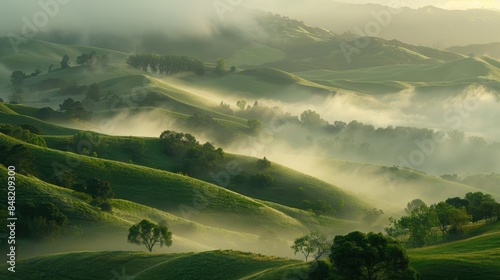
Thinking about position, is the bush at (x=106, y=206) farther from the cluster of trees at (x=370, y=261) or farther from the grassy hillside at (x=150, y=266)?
the cluster of trees at (x=370, y=261)

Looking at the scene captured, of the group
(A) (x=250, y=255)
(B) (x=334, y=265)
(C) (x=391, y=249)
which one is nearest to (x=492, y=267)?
(C) (x=391, y=249)

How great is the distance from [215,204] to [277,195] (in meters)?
38.0

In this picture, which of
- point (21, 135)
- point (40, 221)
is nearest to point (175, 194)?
point (40, 221)

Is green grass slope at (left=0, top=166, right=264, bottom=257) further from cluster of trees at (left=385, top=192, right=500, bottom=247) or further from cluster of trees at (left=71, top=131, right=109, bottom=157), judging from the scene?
cluster of trees at (left=71, top=131, right=109, bottom=157)

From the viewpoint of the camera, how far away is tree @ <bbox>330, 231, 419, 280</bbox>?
242 feet

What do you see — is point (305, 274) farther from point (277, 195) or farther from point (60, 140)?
point (60, 140)

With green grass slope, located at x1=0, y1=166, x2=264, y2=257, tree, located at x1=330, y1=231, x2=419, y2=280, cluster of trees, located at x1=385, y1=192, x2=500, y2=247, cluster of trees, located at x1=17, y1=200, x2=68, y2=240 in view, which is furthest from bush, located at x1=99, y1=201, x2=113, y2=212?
tree, located at x1=330, y1=231, x2=419, y2=280

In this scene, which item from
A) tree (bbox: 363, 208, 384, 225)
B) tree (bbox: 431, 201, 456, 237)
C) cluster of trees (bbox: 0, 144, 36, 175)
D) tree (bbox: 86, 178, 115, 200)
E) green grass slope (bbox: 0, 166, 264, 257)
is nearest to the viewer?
tree (bbox: 431, 201, 456, 237)

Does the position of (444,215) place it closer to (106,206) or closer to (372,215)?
(372,215)

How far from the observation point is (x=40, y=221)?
11694 centimetres

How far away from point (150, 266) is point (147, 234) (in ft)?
70.8

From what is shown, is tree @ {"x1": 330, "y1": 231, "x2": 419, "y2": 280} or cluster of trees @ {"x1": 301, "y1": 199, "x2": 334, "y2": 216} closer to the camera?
tree @ {"x1": 330, "y1": 231, "x2": 419, "y2": 280}

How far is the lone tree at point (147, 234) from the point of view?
115375mm

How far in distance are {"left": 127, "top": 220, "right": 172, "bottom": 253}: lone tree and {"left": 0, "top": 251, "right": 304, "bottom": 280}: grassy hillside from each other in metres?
13.9
